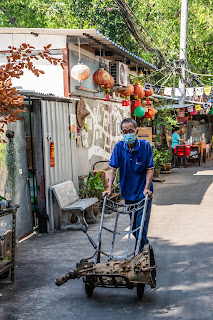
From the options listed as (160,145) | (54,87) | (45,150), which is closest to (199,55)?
(160,145)

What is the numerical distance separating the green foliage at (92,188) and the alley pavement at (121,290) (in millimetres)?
780

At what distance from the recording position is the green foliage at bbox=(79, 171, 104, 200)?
1102 centimetres

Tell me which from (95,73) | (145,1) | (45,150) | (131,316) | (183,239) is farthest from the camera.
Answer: (145,1)

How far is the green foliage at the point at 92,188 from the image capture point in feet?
36.1

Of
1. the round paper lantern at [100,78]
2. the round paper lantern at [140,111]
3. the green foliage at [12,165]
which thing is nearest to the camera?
the green foliage at [12,165]

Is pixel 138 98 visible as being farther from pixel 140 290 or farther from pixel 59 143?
pixel 140 290

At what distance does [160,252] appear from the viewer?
7582mm

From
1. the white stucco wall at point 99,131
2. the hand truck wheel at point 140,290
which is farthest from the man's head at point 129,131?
the white stucco wall at point 99,131

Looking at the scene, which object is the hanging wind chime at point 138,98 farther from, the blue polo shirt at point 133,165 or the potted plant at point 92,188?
the blue polo shirt at point 133,165

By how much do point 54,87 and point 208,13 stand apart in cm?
1779

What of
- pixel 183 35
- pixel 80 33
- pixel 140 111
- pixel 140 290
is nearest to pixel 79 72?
pixel 80 33

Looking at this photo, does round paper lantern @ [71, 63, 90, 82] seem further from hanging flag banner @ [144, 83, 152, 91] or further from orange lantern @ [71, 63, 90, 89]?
hanging flag banner @ [144, 83, 152, 91]

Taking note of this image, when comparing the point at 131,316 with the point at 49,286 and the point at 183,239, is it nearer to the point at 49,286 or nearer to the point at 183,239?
the point at 49,286

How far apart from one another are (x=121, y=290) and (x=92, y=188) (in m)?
5.31
